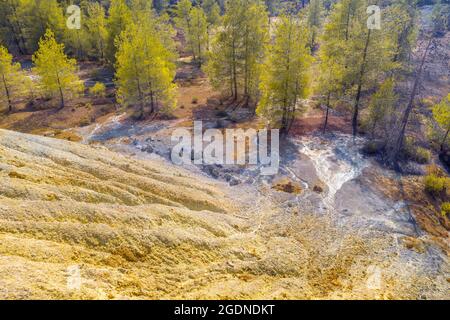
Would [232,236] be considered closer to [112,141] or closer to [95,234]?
[95,234]

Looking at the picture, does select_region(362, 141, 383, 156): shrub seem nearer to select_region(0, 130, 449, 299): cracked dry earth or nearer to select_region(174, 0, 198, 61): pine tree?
select_region(0, 130, 449, 299): cracked dry earth

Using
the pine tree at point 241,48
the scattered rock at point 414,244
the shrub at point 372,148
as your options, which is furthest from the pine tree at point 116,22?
the scattered rock at point 414,244

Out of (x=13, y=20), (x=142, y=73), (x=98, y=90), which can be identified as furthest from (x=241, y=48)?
(x=13, y=20)

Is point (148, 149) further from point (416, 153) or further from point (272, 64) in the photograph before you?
point (416, 153)

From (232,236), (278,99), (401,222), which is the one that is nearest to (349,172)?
(401,222)
